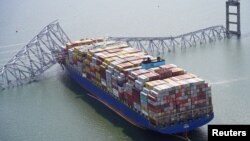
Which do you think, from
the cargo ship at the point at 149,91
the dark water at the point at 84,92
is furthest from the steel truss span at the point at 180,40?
the cargo ship at the point at 149,91

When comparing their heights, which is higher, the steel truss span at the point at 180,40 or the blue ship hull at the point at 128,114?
the steel truss span at the point at 180,40

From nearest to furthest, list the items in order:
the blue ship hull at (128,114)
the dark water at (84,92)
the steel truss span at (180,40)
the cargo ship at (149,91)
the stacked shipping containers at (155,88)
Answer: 1. the stacked shipping containers at (155,88)
2. the cargo ship at (149,91)
3. the blue ship hull at (128,114)
4. the dark water at (84,92)
5. the steel truss span at (180,40)

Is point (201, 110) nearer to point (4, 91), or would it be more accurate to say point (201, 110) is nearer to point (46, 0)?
point (4, 91)

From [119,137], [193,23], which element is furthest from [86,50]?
[193,23]

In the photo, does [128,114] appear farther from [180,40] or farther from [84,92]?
[180,40]

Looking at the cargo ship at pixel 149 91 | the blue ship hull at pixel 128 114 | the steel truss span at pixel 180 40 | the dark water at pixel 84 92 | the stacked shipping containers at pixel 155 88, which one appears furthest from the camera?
the steel truss span at pixel 180 40

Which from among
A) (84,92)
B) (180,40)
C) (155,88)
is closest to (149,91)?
(155,88)

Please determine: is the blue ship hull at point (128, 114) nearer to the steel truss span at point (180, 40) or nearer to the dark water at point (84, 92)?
the dark water at point (84, 92)
